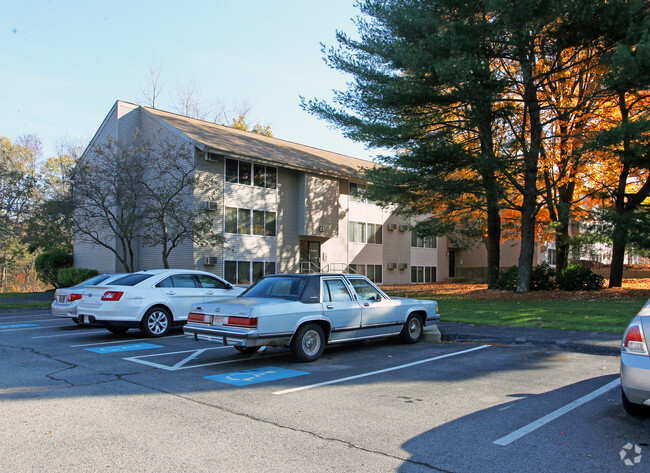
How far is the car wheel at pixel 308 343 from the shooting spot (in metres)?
8.65

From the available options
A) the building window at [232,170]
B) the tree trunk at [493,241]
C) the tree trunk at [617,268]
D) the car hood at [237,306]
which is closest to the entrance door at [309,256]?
the building window at [232,170]

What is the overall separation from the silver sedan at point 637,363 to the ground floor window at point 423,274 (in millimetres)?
35559

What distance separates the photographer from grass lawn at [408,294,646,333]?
12273 millimetres

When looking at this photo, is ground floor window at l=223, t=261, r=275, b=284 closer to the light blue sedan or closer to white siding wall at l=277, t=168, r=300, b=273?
white siding wall at l=277, t=168, r=300, b=273

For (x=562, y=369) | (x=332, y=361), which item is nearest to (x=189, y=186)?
(x=332, y=361)

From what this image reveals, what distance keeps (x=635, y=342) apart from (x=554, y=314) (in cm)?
1020

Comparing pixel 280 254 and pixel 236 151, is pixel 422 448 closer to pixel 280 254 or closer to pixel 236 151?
pixel 236 151

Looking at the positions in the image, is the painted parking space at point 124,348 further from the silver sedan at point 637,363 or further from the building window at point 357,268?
the building window at point 357,268

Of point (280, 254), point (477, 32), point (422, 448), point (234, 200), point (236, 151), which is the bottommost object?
point (422, 448)

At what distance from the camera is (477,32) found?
18.0m

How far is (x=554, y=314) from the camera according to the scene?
14656 millimetres

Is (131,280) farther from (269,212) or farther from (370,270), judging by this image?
(370,270)

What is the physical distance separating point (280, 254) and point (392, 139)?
468 inches

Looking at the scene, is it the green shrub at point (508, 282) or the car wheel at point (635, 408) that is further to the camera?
the green shrub at point (508, 282)
